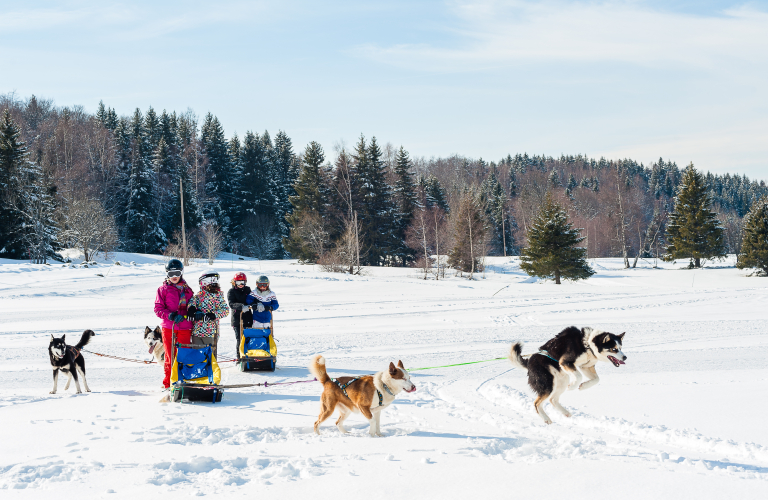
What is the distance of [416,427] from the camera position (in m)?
5.70

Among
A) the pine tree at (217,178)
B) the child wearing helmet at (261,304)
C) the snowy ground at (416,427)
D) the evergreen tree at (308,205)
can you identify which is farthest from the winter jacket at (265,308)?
the pine tree at (217,178)

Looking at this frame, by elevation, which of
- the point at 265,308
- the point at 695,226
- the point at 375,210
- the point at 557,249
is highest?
the point at 375,210

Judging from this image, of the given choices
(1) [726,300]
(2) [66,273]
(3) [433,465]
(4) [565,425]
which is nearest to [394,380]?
(3) [433,465]

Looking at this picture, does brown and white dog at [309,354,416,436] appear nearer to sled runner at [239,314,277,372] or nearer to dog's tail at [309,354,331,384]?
dog's tail at [309,354,331,384]

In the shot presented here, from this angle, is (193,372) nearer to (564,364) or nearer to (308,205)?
(564,364)

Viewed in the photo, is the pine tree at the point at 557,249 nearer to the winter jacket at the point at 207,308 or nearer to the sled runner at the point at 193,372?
the winter jacket at the point at 207,308

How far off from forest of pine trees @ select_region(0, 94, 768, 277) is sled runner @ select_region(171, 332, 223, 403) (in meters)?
27.0

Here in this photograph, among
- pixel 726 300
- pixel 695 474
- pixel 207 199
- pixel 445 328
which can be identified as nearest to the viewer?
pixel 695 474

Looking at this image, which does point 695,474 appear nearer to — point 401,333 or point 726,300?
point 401,333

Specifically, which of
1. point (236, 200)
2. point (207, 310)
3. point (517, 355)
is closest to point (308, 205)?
point (236, 200)

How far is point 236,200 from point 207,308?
177 ft

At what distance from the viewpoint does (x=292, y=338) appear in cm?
1259

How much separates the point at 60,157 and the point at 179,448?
174 ft

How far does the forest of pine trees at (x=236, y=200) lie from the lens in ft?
114
